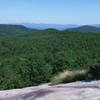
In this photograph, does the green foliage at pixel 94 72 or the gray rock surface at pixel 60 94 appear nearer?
the gray rock surface at pixel 60 94

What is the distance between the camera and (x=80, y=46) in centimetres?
14825

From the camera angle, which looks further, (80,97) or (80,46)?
(80,46)

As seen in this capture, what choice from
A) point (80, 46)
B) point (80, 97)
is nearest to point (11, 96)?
point (80, 97)

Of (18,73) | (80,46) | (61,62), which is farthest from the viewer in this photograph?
(80,46)

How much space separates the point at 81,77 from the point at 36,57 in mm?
67968

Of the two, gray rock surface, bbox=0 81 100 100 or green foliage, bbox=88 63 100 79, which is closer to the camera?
gray rock surface, bbox=0 81 100 100

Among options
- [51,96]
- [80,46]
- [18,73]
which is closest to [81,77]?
[51,96]

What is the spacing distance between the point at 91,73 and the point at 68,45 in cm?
14681

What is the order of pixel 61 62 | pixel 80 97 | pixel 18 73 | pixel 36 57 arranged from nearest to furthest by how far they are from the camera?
pixel 80 97 → pixel 18 73 → pixel 61 62 → pixel 36 57

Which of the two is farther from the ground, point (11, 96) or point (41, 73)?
point (11, 96)

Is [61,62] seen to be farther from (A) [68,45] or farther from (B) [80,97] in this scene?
(A) [68,45]

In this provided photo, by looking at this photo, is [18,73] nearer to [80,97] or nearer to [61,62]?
[61,62]

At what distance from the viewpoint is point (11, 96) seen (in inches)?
251

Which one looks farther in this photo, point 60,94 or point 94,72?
point 94,72
